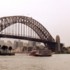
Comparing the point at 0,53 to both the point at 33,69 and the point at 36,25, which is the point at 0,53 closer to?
the point at 36,25

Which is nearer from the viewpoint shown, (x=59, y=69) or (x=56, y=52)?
(x=59, y=69)

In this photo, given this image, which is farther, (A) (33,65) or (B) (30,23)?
(B) (30,23)

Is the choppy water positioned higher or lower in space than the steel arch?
lower

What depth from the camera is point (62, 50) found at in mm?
144250

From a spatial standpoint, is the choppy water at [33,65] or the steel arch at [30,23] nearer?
the choppy water at [33,65]

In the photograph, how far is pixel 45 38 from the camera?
428 ft

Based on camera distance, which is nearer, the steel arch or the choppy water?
the choppy water

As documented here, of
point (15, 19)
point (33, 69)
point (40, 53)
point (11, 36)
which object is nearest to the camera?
point (33, 69)

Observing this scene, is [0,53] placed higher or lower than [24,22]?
lower

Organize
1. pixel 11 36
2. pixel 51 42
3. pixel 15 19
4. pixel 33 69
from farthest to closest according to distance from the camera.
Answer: pixel 51 42 < pixel 15 19 < pixel 11 36 < pixel 33 69

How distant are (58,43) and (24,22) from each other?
2427cm

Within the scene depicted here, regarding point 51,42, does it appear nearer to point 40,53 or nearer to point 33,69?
point 40,53

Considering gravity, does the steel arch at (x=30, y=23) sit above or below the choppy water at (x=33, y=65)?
above

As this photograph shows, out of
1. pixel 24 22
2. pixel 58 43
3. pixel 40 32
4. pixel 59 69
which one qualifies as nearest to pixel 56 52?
pixel 58 43
